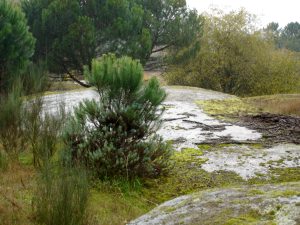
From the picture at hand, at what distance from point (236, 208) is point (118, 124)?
12.2 ft

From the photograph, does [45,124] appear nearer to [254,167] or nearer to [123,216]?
[123,216]

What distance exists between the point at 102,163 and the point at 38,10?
15.6 metres

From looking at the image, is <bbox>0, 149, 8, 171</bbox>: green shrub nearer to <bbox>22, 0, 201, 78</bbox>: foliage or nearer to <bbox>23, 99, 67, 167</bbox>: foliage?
<bbox>23, 99, 67, 167</bbox>: foliage

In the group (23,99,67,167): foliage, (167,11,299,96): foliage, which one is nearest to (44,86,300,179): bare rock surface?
(23,99,67,167): foliage

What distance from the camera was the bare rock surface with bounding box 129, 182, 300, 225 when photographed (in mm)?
2516

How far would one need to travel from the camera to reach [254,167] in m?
6.66

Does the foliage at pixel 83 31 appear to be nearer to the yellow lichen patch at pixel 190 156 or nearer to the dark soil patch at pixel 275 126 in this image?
the dark soil patch at pixel 275 126

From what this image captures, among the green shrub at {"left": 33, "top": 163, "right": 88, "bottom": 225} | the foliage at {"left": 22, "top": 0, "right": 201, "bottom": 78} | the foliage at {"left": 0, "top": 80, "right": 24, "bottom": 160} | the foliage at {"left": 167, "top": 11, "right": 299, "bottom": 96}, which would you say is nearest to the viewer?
the green shrub at {"left": 33, "top": 163, "right": 88, "bottom": 225}

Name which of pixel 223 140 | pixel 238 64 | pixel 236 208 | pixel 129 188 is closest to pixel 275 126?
pixel 223 140

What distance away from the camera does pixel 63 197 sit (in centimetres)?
355

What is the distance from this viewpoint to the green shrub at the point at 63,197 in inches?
140

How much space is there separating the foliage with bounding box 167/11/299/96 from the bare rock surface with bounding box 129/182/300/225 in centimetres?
2379

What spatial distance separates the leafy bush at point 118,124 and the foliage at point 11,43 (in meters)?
5.98

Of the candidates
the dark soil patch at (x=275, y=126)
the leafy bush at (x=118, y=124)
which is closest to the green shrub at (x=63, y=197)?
the leafy bush at (x=118, y=124)
